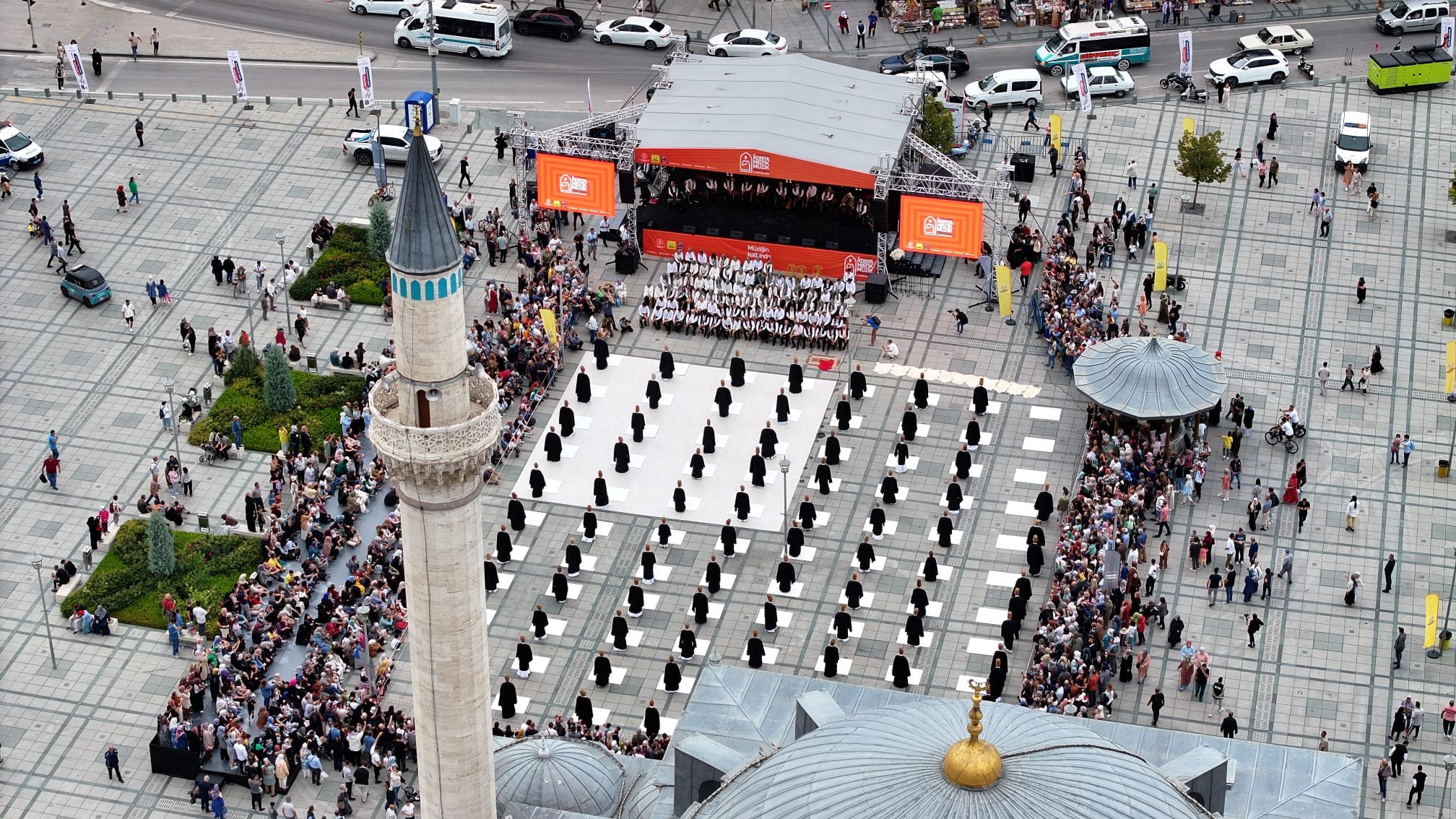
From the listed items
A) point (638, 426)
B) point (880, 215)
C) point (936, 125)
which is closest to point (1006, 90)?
point (936, 125)

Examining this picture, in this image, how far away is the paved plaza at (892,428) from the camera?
3098 inches

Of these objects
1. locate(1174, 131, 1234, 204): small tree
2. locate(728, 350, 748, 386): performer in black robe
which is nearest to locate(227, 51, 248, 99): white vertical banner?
locate(728, 350, 748, 386): performer in black robe

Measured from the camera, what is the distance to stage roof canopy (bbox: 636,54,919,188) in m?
96.1

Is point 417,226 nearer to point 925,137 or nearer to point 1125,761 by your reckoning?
point 1125,761

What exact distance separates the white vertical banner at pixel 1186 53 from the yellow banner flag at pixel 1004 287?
1876 cm

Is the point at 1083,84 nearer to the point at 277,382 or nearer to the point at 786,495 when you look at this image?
the point at 786,495

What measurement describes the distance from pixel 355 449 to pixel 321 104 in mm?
28749

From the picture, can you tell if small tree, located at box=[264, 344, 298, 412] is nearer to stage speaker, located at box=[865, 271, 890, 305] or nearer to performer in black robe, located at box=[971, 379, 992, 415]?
stage speaker, located at box=[865, 271, 890, 305]

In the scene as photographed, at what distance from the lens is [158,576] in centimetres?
8331

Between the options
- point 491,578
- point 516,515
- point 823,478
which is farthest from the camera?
point 823,478

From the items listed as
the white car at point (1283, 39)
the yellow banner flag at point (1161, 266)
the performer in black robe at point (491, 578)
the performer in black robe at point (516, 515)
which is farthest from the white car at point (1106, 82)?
the performer in black robe at point (491, 578)

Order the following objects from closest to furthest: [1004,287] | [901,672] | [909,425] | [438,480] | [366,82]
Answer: [438,480] → [901,672] → [909,425] → [1004,287] → [366,82]

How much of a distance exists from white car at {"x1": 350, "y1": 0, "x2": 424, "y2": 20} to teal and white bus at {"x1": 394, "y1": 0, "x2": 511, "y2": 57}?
214 centimetres

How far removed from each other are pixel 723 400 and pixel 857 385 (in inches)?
192
